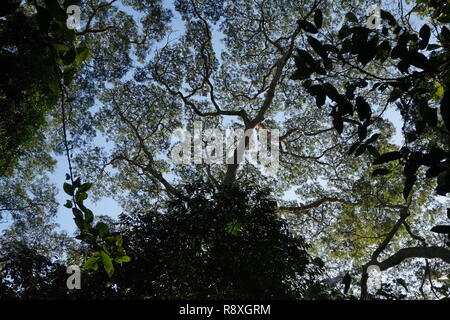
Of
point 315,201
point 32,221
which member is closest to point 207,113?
point 315,201

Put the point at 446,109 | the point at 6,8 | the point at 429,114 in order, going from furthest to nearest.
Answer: the point at 429,114
the point at 446,109
the point at 6,8

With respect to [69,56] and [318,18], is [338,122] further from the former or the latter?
[69,56]

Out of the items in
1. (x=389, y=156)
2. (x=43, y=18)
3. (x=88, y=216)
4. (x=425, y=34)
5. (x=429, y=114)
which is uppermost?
(x=425, y=34)

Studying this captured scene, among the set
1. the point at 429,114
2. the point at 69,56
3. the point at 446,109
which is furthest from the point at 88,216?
the point at 429,114

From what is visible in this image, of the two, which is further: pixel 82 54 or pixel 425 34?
pixel 425 34

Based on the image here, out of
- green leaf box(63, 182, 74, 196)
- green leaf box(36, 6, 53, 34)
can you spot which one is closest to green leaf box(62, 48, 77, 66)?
green leaf box(36, 6, 53, 34)

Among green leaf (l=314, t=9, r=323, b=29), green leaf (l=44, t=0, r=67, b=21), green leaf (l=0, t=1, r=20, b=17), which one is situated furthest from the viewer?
green leaf (l=314, t=9, r=323, b=29)

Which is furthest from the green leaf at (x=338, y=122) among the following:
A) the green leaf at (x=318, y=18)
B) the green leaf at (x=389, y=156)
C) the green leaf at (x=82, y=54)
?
the green leaf at (x=82, y=54)

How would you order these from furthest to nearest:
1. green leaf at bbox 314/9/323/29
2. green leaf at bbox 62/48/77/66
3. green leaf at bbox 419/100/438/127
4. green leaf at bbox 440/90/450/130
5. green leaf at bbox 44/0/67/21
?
green leaf at bbox 314/9/323/29 → green leaf at bbox 419/100/438/127 → green leaf at bbox 62/48/77/66 → green leaf at bbox 440/90/450/130 → green leaf at bbox 44/0/67/21

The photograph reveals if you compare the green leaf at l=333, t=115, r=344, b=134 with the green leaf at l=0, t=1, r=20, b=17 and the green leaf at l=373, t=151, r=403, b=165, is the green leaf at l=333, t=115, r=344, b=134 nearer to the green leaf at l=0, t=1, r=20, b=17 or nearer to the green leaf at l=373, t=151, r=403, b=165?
the green leaf at l=373, t=151, r=403, b=165

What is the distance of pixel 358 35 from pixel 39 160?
Answer: 1503cm

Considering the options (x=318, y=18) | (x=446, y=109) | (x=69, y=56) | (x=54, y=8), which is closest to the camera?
(x=54, y=8)

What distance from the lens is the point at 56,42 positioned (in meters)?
1.37
